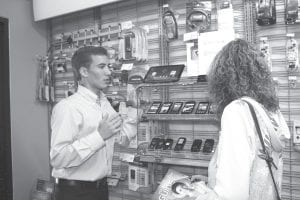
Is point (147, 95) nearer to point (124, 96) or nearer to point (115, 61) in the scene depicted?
point (124, 96)

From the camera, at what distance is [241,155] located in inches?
58.8

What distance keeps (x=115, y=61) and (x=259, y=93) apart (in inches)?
95.6

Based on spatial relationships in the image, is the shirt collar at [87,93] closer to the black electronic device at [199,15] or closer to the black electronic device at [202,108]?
the black electronic device at [202,108]

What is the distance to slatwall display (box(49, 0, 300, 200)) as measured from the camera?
2893 millimetres

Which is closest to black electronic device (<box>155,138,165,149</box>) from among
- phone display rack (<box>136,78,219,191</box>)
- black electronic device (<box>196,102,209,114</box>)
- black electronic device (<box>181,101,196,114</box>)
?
phone display rack (<box>136,78,219,191</box>)

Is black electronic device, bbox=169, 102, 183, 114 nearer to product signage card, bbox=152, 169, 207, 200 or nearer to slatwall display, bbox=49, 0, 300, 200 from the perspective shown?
slatwall display, bbox=49, 0, 300, 200

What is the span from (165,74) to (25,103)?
227cm

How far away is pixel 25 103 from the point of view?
4441 millimetres

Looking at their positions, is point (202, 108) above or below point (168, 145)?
above

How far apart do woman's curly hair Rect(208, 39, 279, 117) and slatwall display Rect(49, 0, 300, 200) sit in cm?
120

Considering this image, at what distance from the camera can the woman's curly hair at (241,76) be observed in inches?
66.9

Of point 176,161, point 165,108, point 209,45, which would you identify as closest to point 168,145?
point 176,161

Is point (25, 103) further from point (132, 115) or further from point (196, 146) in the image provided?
point (196, 146)

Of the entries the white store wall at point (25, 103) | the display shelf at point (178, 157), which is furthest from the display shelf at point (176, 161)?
the white store wall at point (25, 103)
